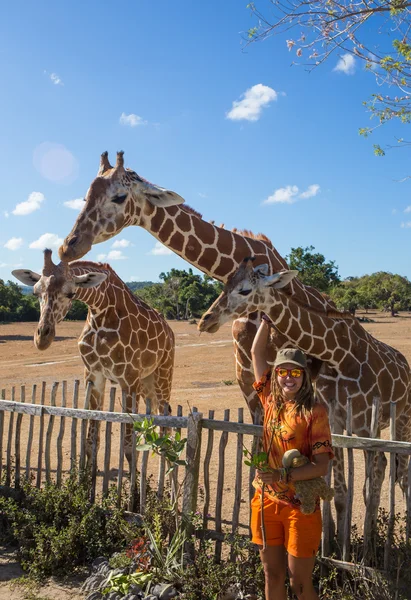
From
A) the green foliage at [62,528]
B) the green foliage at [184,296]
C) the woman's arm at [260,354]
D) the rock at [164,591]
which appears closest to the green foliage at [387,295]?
the green foliage at [184,296]

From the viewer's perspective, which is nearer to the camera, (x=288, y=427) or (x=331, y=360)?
(x=288, y=427)

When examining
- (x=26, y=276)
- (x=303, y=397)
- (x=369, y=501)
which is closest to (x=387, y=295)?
(x=26, y=276)

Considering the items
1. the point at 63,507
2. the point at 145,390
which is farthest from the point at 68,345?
the point at 63,507

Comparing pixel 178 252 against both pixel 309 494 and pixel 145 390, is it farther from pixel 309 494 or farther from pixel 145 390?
pixel 145 390

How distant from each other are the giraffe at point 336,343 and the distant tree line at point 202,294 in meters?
30.1

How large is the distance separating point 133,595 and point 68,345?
75.1 feet

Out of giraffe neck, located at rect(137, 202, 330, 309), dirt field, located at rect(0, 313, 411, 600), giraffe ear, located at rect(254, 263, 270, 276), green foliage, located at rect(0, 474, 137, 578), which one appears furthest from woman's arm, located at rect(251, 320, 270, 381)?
dirt field, located at rect(0, 313, 411, 600)

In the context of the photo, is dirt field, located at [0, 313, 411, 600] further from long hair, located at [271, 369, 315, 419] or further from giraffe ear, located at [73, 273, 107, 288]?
giraffe ear, located at [73, 273, 107, 288]

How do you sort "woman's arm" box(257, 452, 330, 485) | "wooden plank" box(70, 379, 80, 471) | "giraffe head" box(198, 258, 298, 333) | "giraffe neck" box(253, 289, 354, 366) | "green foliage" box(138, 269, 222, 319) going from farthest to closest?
"green foliage" box(138, 269, 222, 319) → "wooden plank" box(70, 379, 80, 471) → "giraffe neck" box(253, 289, 354, 366) → "giraffe head" box(198, 258, 298, 333) → "woman's arm" box(257, 452, 330, 485)

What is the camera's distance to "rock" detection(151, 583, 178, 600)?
4148 millimetres

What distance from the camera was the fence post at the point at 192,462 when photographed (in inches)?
188

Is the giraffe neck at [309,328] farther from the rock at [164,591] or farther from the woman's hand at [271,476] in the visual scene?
the rock at [164,591]

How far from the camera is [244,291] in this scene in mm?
4801

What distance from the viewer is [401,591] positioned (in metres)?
3.98
